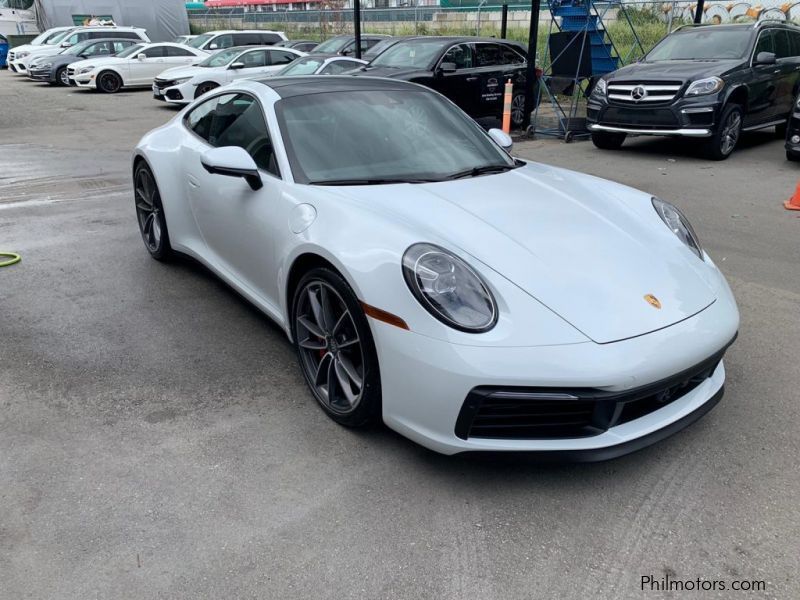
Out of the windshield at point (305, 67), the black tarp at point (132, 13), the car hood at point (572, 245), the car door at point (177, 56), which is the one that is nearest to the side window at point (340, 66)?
the windshield at point (305, 67)

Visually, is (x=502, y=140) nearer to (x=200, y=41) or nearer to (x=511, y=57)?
(x=511, y=57)

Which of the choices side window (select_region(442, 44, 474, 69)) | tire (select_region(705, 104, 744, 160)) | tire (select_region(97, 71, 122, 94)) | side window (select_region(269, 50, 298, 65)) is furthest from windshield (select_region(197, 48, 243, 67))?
tire (select_region(705, 104, 744, 160))

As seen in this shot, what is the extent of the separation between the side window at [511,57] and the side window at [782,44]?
4356 mm

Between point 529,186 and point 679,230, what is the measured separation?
2.51 feet

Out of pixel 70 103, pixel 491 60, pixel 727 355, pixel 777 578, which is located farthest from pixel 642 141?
pixel 70 103

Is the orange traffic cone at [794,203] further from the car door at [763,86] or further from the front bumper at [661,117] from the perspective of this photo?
the car door at [763,86]

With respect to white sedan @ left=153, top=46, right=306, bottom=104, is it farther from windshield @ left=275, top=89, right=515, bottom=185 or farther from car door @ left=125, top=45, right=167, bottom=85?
windshield @ left=275, top=89, right=515, bottom=185

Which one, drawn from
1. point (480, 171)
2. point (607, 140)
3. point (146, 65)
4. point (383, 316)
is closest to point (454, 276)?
A: point (383, 316)

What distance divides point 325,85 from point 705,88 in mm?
6795

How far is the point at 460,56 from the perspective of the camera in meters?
11.7

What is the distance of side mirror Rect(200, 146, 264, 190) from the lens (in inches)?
131

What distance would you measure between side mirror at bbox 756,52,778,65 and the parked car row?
4312mm

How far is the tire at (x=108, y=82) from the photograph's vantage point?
19.0 meters

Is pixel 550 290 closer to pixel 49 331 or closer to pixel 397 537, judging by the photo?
pixel 397 537
